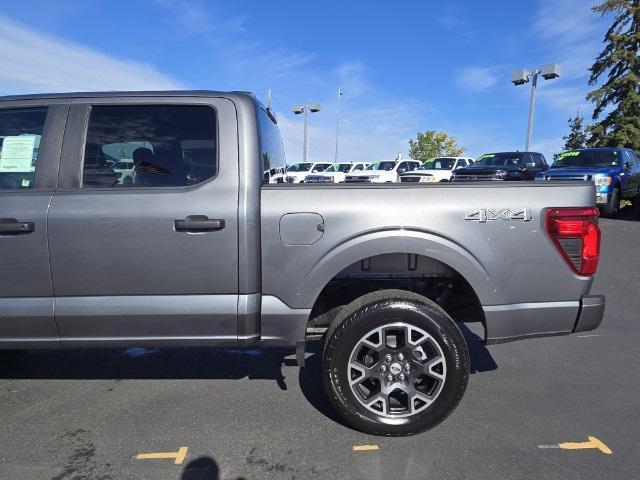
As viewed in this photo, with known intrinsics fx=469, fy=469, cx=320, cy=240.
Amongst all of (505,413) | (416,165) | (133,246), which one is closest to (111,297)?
(133,246)

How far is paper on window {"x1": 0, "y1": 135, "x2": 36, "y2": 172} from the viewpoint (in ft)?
9.46

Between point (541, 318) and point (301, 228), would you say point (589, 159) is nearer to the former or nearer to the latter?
point (541, 318)

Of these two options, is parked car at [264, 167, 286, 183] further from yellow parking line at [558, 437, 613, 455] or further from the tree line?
the tree line

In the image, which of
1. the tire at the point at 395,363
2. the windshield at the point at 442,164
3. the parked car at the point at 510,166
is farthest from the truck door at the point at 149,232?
the windshield at the point at 442,164

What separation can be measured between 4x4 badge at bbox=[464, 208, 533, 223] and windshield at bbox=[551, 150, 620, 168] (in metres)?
13.2

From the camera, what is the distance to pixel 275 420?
9.97 ft

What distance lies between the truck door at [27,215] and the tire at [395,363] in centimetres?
173

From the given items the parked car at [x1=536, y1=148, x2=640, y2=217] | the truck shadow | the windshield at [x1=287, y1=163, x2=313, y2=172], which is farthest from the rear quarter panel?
the windshield at [x1=287, y1=163, x2=313, y2=172]

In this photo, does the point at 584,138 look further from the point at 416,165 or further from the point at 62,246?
the point at 62,246

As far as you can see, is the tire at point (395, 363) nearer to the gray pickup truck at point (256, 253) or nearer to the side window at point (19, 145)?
the gray pickup truck at point (256, 253)

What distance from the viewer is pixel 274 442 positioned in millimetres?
2793

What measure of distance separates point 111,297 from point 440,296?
2.17 metres

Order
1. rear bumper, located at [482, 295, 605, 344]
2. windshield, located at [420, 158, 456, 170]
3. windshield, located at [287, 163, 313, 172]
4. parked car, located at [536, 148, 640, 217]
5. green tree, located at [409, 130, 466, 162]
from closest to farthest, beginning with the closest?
rear bumper, located at [482, 295, 605, 344] < parked car, located at [536, 148, 640, 217] < windshield, located at [420, 158, 456, 170] < windshield, located at [287, 163, 313, 172] < green tree, located at [409, 130, 466, 162]

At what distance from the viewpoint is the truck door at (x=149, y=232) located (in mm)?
2719
